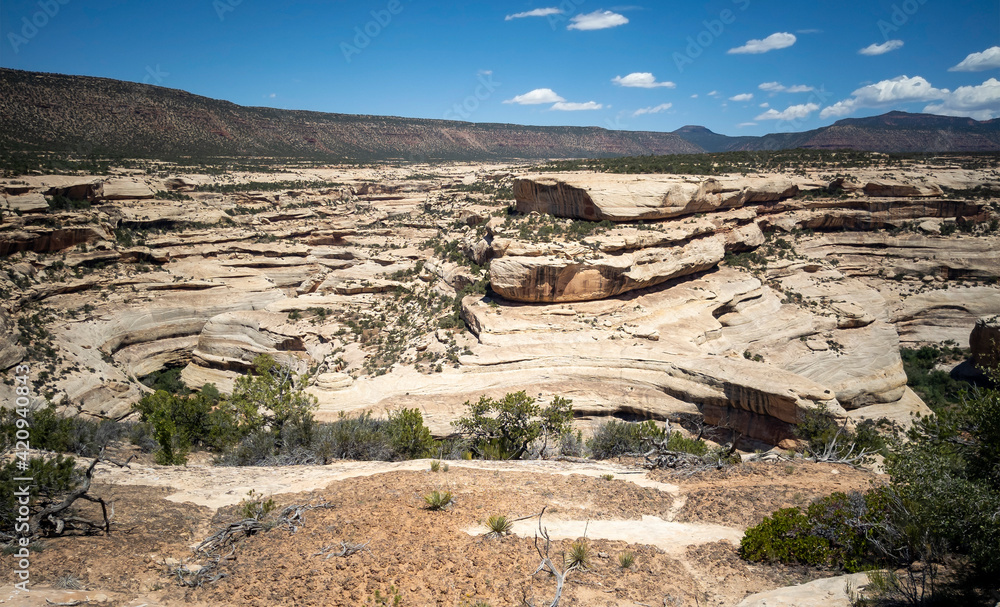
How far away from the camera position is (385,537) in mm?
7098

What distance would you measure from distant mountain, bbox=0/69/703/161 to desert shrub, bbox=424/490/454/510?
57.3 m

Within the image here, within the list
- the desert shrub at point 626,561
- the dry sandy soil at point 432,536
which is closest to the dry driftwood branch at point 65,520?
the dry sandy soil at point 432,536

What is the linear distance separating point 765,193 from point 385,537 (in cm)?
3330

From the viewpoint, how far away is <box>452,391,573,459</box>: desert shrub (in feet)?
43.4

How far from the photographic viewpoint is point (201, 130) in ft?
240

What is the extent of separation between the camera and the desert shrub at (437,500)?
316 inches

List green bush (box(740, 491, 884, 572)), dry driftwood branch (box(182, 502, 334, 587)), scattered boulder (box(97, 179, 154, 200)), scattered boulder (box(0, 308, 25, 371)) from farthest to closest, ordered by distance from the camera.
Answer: scattered boulder (box(97, 179, 154, 200)) < scattered boulder (box(0, 308, 25, 371)) < green bush (box(740, 491, 884, 572)) < dry driftwood branch (box(182, 502, 334, 587))

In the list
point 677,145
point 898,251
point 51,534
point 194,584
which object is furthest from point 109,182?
point 677,145

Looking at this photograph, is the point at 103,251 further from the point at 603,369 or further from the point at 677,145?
the point at 677,145

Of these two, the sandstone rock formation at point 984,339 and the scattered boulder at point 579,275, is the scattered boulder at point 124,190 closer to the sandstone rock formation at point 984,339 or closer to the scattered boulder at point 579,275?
the scattered boulder at point 579,275

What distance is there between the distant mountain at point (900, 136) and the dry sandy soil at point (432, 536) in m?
89.1

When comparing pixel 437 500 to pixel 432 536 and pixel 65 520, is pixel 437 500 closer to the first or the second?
pixel 432 536

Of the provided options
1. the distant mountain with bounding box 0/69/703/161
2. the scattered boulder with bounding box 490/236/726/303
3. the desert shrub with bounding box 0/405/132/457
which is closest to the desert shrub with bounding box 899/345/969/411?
the scattered boulder with bounding box 490/236/726/303

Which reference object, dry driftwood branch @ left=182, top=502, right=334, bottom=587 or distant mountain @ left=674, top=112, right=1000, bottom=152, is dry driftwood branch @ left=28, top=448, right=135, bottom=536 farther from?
distant mountain @ left=674, top=112, right=1000, bottom=152
